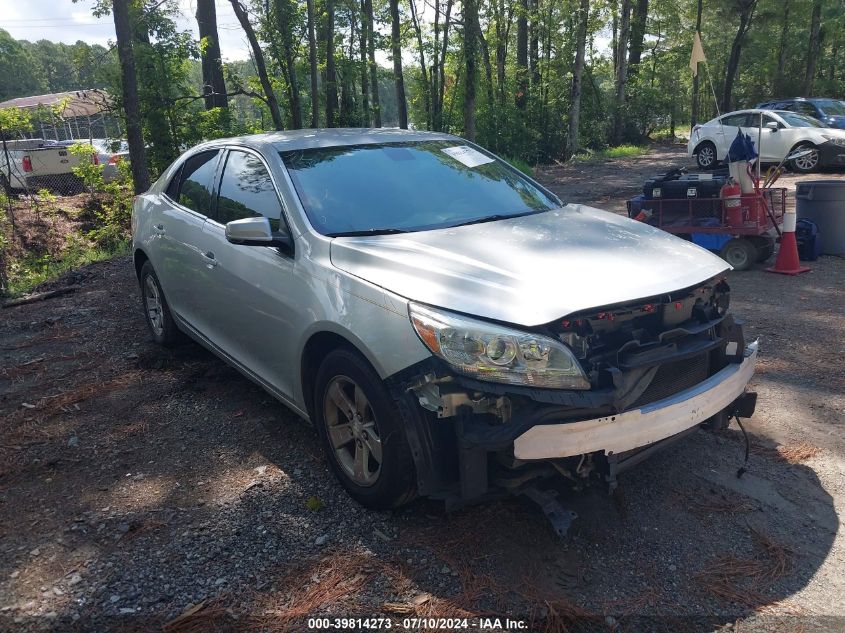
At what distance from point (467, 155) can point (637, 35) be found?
1135 inches

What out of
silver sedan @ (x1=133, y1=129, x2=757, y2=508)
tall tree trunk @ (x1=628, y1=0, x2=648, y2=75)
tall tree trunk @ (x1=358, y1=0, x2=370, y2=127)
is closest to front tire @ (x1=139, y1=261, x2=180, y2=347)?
silver sedan @ (x1=133, y1=129, x2=757, y2=508)

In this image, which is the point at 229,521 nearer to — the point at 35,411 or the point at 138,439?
the point at 138,439

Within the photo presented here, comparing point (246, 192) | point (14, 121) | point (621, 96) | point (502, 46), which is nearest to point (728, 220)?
point (246, 192)

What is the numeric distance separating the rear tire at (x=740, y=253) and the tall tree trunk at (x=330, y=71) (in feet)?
36.1

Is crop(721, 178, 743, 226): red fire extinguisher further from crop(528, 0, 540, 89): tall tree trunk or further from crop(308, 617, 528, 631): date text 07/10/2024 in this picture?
crop(528, 0, 540, 89): tall tree trunk

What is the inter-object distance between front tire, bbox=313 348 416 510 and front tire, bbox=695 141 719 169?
17.6 m

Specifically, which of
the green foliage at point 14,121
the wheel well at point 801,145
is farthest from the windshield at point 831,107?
the green foliage at point 14,121

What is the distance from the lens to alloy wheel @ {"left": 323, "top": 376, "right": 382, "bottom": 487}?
321 centimetres

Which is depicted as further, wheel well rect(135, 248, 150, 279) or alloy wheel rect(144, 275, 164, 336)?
wheel well rect(135, 248, 150, 279)

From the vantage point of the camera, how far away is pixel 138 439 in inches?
172

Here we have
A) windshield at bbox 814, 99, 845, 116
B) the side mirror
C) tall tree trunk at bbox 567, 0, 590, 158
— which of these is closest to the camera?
the side mirror

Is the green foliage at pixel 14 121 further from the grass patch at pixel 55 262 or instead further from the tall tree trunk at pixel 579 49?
the tall tree trunk at pixel 579 49

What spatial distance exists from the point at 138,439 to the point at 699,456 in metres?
3.38

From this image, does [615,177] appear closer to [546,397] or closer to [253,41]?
[253,41]
